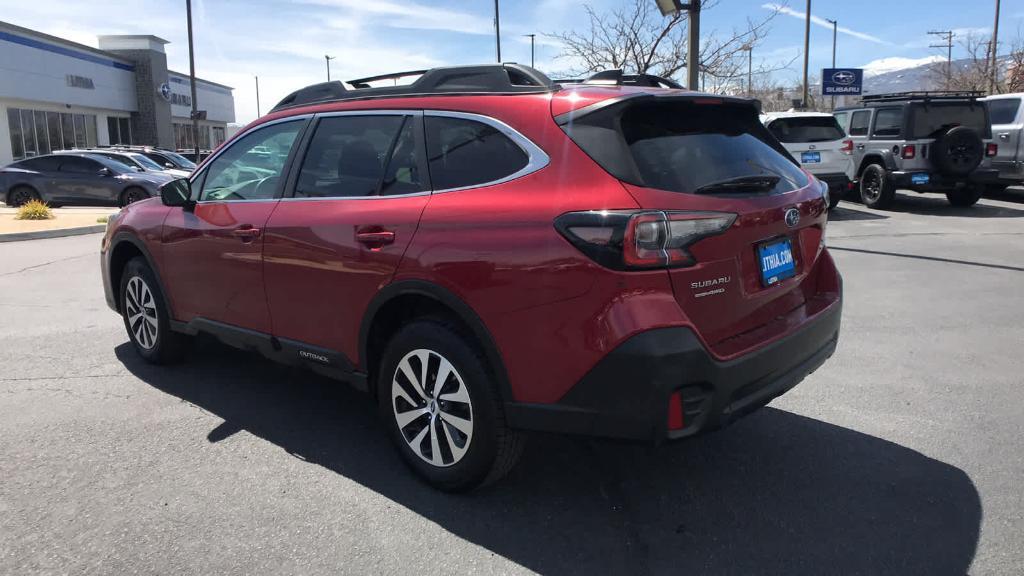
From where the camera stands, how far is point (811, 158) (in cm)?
1398

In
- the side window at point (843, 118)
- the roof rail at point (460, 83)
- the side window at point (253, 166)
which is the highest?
the side window at point (843, 118)

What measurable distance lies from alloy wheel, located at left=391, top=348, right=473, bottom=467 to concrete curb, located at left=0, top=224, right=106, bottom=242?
455 inches

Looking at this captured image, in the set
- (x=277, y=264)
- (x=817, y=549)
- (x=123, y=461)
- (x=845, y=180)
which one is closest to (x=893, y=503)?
(x=817, y=549)

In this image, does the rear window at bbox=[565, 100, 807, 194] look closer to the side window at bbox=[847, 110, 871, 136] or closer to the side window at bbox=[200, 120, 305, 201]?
the side window at bbox=[200, 120, 305, 201]

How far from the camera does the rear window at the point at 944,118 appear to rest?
14.3m

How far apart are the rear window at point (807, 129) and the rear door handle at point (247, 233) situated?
11.9 meters

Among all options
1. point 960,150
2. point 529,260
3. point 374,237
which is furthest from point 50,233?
point 960,150

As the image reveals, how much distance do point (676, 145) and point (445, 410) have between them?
1446 millimetres

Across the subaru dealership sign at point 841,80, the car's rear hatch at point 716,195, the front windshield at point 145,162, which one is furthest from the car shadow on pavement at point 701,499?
the subaru dealership sign at point 841,80

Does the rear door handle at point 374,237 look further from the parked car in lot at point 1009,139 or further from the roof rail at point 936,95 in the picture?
the parked car in lot at point 1009,139

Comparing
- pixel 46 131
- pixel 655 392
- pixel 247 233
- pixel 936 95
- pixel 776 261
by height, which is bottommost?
pixel 655 392

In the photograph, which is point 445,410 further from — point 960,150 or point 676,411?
point 960,150

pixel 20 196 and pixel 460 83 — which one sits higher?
pixel 460 83

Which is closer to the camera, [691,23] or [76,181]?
[691,23]
